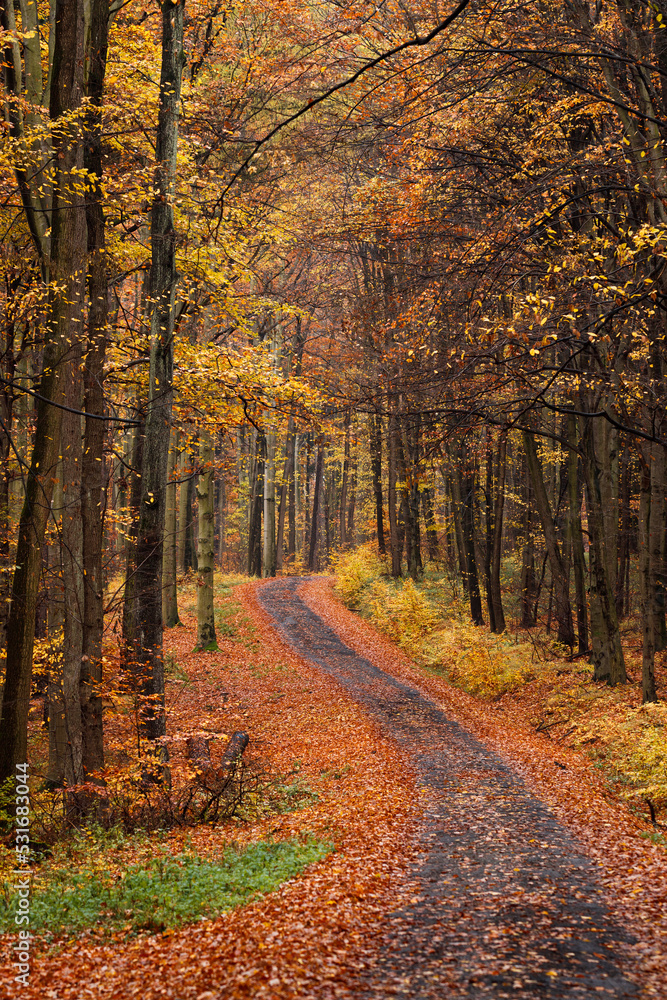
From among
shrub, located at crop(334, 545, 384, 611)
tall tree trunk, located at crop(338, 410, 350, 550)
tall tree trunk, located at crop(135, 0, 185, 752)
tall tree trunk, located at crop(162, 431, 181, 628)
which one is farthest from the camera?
tall tree trunk, located at crop(338, 410, 350, 550)

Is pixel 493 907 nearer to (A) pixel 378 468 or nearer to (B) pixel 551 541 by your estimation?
(B) pixel 551 541

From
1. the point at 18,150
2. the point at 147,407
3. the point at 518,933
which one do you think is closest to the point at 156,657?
the point at 147,407

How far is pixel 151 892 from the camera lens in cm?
570

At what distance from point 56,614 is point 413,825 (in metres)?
5.90

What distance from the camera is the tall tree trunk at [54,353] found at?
295 inches

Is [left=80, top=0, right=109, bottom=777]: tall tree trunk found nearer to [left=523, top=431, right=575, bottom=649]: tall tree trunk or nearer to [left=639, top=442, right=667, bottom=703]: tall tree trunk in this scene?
[left=639, top=442, right=667, bottom=703]: tall tree trunk

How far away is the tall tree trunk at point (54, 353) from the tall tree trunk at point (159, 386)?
107 centimetres

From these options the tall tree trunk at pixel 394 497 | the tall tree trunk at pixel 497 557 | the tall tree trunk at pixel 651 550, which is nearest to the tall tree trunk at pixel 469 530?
the tall tree trunk at pixel 497 557

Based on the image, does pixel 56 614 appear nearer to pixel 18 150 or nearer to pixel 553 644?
pixel 18 150

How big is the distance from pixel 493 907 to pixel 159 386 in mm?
7114

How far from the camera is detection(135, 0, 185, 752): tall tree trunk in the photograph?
8.65 meters

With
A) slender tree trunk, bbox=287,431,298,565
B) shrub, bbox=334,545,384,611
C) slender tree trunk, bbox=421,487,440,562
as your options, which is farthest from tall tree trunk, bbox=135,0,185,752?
slender tree trunk, bbox=287,431,298,565

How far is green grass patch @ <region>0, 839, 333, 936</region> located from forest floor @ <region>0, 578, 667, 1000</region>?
0.52ft

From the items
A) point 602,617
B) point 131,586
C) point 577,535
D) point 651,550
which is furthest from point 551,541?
point 131,586
